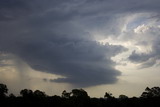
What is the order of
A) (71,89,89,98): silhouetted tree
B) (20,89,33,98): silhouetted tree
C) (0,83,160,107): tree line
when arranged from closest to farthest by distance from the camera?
1. (0,83,160,107): tree line
2. (20,89,33,98): silhouetted tree
3. (71,89,89,98): silhouetted tree

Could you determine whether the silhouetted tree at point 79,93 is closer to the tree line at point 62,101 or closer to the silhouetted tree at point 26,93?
the tree line at point 62,101

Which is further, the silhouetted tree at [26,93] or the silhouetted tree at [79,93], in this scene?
the silhouetted tree at [79,93]

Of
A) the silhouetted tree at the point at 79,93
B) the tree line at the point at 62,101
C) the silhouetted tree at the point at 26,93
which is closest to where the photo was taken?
the tree line at the point at 62,101

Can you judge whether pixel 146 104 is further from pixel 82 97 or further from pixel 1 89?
pixel 1 89

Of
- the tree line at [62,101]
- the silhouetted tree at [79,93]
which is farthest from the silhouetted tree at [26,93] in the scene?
the silhouetted tree at [79,93]

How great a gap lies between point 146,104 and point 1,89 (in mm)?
97738

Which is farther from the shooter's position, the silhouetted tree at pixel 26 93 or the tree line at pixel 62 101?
the silhouetted tree at pixel 26 93

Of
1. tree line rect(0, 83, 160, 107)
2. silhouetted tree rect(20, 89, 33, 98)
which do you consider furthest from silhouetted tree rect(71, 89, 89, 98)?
silhouetted tree rect(20, 89, 33, 98)

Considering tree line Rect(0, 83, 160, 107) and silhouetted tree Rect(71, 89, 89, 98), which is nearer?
tree line Rect(0, 83, 160, 107)

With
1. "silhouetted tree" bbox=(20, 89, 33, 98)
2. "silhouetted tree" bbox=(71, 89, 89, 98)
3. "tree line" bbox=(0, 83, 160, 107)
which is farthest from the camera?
"silhouetted tree" bbox=(71, 89, 89, 98)

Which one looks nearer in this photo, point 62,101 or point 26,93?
point 62,101

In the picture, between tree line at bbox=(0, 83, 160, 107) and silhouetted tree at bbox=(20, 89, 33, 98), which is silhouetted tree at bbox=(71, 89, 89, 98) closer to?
tree line at bbox=(0, 83, 160, 107)

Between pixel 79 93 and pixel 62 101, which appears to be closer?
pixel 62 101

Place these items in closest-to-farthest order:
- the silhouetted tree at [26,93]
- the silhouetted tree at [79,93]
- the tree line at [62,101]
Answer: the tree line at [62,101]
the silhouetted tree at [26,93]
the silhouetted tree at [79,93]
